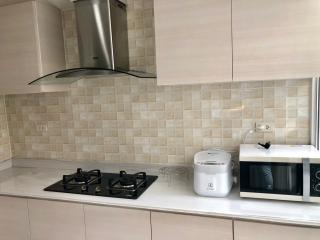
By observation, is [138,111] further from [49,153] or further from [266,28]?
[266,28]

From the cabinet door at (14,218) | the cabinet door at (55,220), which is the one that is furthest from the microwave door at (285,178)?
the cabinet door at (14,218)

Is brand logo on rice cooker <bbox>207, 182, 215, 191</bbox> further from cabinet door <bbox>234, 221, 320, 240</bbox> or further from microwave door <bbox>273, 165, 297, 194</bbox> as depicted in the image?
microwave door <bbox>273, 165, 297, 194</bbox>

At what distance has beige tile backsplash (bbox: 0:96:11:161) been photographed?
2476 millimetres

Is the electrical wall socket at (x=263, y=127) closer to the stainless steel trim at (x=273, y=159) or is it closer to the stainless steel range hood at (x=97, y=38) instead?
the stainless steel trim at (x=273, y=159)

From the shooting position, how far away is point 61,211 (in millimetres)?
1779

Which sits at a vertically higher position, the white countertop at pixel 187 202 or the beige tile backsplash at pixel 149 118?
the beige tile backsplash at pixel 149 118

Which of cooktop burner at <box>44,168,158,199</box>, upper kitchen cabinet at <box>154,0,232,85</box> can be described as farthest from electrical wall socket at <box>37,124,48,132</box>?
upper kitchen cabinet at <box>154,0,232,85</box>

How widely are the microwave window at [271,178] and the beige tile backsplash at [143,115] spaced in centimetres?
38

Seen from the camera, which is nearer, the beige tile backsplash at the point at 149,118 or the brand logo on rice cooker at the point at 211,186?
the brand logo on rice cooker at the point at 211,186

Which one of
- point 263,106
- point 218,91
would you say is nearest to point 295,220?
point 263,106

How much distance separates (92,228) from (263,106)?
137cm

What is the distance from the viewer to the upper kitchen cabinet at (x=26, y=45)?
6.41 feet

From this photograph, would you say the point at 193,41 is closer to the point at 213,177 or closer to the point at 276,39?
the point at 276,39

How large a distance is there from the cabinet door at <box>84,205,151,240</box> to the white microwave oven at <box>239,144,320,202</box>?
23.8 inches
